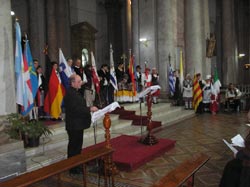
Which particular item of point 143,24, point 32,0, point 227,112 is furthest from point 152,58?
point 32,0

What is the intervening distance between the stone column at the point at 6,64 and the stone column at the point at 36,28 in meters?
9.43

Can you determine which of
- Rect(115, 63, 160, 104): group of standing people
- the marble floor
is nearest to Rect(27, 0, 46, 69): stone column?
Rect(115, 63, 160, 104): group of standing people

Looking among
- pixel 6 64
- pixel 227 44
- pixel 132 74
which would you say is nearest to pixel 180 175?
pixel 6 64

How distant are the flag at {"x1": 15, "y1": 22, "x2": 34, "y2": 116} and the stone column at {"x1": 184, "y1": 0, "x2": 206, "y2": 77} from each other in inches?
408

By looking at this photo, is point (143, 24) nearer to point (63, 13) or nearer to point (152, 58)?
point (152, 58)

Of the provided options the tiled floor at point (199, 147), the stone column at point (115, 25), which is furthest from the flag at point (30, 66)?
the stone column at point (115, 25)

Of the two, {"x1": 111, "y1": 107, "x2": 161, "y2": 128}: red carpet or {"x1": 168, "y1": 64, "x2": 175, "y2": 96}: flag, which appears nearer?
{"x1": 111, "y1": 107, "x2": 161, "y2": 128}: red carpet

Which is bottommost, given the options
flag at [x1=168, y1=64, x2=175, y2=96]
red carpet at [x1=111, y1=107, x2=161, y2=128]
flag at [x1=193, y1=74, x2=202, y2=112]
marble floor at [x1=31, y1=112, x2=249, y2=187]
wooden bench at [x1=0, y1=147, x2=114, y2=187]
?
marble floor at [x1=31, y1=112, x2=249, y2=187]

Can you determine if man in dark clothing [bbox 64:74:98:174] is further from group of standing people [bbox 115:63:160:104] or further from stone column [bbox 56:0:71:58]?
stone column [bbox 56:0:71:58]

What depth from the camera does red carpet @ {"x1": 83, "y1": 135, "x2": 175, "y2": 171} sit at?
18.6 feet

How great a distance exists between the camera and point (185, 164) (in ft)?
12.3

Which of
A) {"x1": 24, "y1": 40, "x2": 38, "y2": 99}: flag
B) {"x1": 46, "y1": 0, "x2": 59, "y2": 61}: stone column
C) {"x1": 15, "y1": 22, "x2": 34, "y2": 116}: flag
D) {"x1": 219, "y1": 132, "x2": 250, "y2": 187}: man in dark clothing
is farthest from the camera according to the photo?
{"x1": 46, "y1": 0, "x2": 59, "y2": 61}: stone column

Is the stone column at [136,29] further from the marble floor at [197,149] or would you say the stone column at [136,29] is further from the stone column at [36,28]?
the stone column at [36,28]

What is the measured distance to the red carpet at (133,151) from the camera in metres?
5.68
